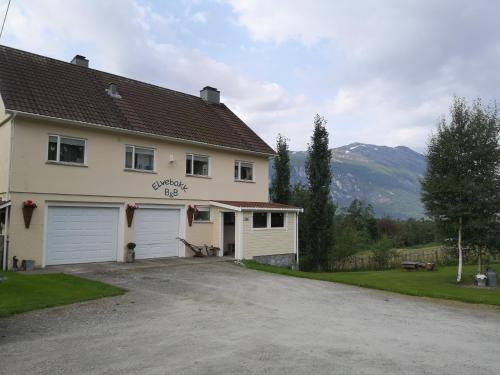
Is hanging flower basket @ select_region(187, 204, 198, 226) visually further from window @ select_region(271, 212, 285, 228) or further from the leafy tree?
the leafy tree

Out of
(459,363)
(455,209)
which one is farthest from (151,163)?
(459,363)

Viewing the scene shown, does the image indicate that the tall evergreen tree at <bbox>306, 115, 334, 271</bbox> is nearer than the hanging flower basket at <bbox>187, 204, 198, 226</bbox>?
No

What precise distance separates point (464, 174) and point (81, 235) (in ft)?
48.1

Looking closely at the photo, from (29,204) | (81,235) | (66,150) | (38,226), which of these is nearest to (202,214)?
(81,235)

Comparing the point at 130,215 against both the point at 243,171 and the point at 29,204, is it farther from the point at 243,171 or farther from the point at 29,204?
the point at 243,171

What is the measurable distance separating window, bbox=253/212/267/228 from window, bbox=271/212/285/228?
1.74ft

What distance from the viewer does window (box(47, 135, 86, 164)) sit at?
15.9m

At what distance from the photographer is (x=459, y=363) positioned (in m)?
5.95

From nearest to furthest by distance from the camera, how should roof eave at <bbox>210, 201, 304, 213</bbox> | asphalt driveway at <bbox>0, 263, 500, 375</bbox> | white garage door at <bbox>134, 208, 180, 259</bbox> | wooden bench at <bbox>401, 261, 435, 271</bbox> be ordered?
1. asphalt driveway at <bbox>0, 263, 500, 375</bbox>
2. white garage door at <bbox>134, 208, 180, 259</bbox>
3. roof eave at <bbox>210, 201, 304, 213</bbox>
4. wooden bench at <bbox>401, 261, 435, 271</bbox>

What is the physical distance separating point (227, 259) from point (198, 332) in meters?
11.7

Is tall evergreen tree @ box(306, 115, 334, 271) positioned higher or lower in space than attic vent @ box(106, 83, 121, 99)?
lower

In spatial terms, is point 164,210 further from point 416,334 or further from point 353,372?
point 353,372

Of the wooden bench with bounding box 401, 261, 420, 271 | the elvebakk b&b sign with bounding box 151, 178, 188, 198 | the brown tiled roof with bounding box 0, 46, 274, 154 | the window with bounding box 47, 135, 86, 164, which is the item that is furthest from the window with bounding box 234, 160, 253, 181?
the wooden bench with bounding box 401, 261, 420, 271

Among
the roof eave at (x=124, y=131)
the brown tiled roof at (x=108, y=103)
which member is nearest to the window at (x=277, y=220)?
the roof eave at (x=124, y=131)
